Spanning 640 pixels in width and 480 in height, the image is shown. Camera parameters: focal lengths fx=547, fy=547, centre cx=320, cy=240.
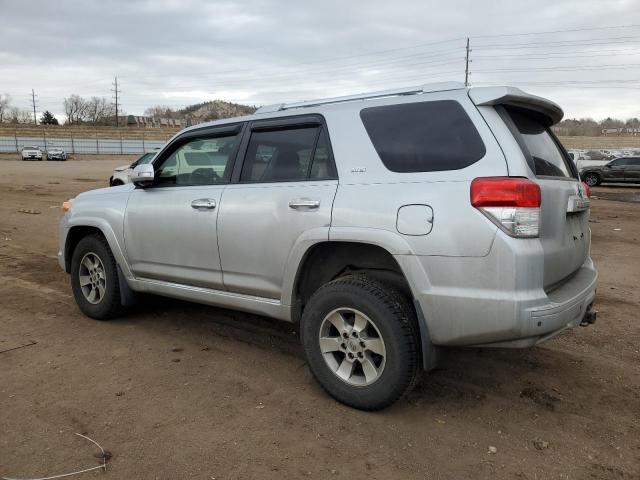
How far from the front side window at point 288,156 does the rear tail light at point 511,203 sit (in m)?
1.01

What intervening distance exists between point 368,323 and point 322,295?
0.33 m

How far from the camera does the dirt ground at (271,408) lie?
2764 millimetres

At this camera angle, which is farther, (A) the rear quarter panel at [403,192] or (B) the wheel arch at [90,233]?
(B) the wheel arch at [90,233]

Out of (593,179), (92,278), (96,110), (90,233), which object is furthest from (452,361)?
(96,110)

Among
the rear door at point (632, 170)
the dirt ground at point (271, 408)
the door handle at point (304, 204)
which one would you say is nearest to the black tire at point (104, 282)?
the dirt ground at point (271, 408)

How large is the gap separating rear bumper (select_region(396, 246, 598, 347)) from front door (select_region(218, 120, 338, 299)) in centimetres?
74

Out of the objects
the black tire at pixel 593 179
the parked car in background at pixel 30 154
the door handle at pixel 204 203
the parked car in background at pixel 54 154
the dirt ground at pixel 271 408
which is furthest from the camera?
the parked car in background at pixel 54 154

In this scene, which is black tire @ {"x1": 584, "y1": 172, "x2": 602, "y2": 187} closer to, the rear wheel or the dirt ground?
the rear wheel

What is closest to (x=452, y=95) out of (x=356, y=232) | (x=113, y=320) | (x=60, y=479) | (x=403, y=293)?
(x=356, y=232)

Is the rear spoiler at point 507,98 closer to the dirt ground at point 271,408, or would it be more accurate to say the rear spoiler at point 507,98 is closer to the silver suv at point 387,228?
the silver suv at point 387,228

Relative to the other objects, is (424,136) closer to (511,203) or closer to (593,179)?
(511,203)

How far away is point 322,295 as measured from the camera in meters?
→ 3.37

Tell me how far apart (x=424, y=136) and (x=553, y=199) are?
81cm

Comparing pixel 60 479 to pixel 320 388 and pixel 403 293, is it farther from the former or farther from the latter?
pixel 403 293
